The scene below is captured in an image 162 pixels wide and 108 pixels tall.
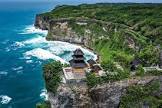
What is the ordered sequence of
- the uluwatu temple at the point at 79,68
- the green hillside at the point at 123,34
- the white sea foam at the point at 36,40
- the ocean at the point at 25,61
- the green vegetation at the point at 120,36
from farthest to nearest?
1. the white sea foam at the point at 36,40
2. the green hillside at the point at 123,34
3. the ocean at the point at 25,61
4. the green vegetation at the point at 120,36
5. the uluwatu temple at the point at 79,68

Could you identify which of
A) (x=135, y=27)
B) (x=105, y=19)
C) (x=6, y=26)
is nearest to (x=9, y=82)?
(x=135, y=27)

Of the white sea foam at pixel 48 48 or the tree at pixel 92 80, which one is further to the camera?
the white sea foam at pixel 48 48

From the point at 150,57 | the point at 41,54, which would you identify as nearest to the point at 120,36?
the point at 41,54

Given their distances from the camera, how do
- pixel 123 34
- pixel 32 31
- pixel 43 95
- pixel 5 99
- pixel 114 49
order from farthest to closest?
pixel 32 31, pixel 123 34, pixel 114 49, pixel 43 95, pixel 5 99

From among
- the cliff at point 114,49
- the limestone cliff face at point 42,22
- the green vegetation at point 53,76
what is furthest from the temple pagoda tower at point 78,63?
the limestone cliff face at point 42,22

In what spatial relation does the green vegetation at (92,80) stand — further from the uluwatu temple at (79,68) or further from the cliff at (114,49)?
the uluwatu temple at (79,68)

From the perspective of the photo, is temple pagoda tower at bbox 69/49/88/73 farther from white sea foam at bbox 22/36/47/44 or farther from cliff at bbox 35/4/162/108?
white sea foam at bbox 22/36/47/44

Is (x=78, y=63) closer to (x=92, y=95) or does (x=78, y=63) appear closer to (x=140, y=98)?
(x=92, y=95)
